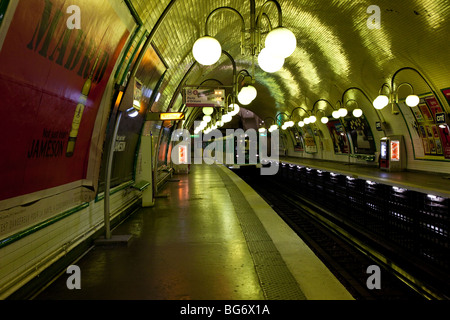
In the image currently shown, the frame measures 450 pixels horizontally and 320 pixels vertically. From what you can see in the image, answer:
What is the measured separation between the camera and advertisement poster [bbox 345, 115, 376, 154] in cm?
1667

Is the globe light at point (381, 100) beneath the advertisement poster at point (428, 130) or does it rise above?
above

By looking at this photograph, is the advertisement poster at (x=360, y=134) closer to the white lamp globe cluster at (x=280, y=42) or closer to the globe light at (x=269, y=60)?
the globe light at (x=269, y=60)

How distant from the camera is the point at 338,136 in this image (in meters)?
20.2

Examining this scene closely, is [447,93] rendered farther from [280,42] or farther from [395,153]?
[280,42]

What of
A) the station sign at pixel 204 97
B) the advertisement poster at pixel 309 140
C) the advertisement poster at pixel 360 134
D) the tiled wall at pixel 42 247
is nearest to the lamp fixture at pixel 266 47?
the tiled wall at pixel 42 247

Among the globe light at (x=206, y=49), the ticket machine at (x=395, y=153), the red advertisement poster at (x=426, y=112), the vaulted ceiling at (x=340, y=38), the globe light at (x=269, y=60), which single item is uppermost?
the vaulted ceiling at (x=340, y=38)

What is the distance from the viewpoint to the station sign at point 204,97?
934 centimetres

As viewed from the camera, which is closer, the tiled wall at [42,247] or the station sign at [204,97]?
the tiled wall at [42,247]

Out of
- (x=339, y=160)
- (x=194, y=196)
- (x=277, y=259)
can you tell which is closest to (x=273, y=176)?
(x=339, y=160)

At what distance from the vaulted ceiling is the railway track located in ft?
19.4

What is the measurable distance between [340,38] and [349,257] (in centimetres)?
755

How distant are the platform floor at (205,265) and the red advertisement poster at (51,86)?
4.56 feet

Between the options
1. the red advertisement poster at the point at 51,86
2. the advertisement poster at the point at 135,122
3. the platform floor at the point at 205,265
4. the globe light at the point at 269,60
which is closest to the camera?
the red advertisement poster at the point at 51,86

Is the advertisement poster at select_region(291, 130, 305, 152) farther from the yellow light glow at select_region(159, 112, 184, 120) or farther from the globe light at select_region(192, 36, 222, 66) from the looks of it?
the globe light at select_region(192, 36, 222, 66)
